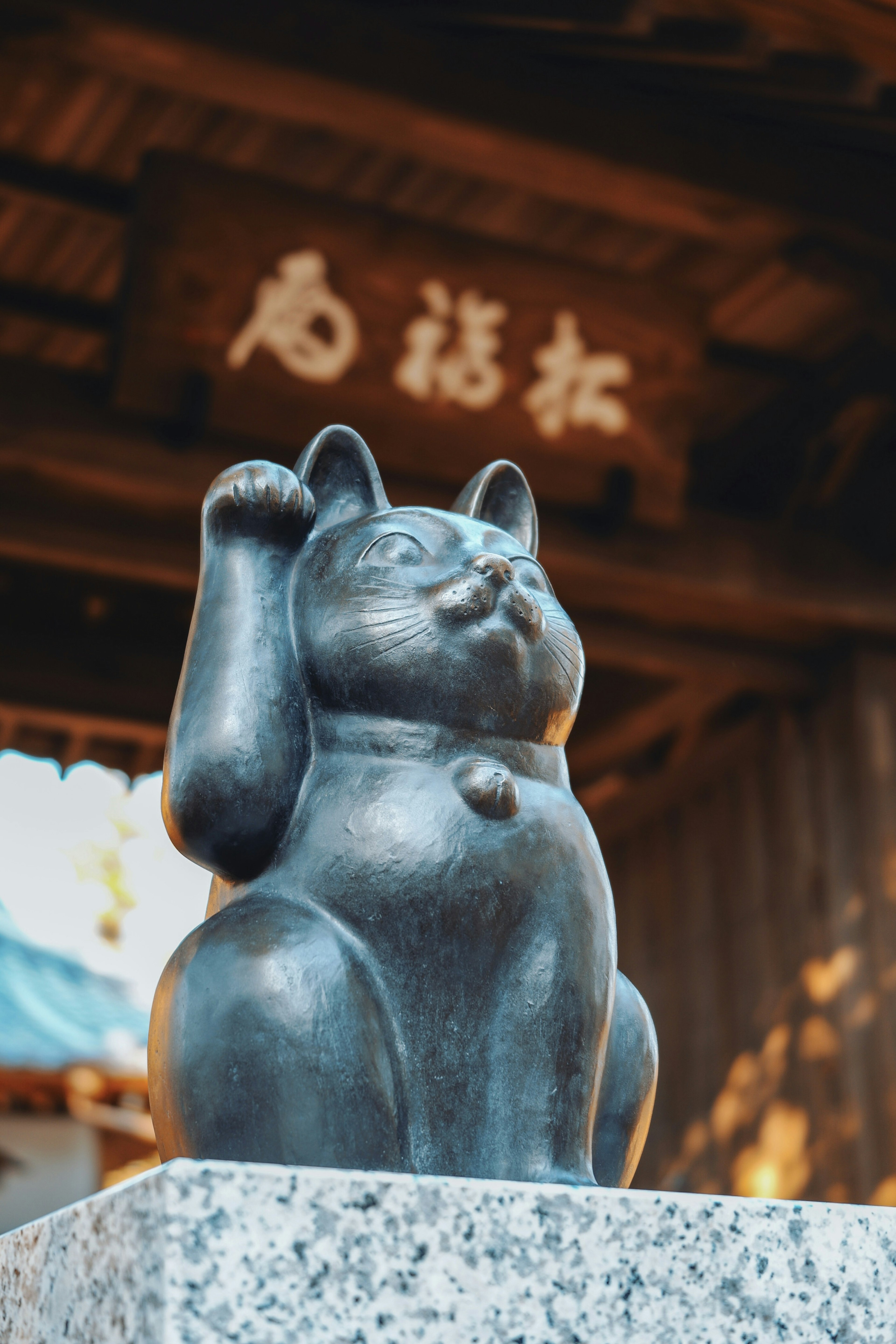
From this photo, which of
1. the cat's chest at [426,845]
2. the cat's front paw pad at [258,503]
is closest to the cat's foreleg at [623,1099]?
the cat's chest at [426,845]

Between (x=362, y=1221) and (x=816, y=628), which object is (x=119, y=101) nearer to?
(x=816, y=628)

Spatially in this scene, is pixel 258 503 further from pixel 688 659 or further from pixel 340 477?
pixel 688 659

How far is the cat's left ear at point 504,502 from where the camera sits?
175cm

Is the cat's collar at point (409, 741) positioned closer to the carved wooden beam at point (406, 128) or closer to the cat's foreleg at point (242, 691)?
the cat's foreleg at point (242, 691)

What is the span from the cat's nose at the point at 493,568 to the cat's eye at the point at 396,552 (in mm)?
→ 59

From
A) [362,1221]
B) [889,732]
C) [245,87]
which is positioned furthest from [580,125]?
[362,1221]

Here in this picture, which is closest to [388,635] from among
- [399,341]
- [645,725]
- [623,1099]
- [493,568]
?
[493,568]

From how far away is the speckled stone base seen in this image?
1.00 meters

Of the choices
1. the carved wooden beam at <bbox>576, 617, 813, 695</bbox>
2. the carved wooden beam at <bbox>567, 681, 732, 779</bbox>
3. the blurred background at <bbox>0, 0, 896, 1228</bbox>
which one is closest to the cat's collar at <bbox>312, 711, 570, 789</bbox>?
the blurred background at <bbox>0, 0, 896, 1228</bbox>

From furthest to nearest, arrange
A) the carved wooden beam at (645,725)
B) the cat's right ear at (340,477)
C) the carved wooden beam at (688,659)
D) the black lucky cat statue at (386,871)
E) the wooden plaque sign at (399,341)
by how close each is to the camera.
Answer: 1. the carved wooden beam at (645,725)
2. the carved wooden beam at (688,659)
3. the wooden plaque sign at (399,341)
4. the cat's right ear at (340,477)
5. the black lucky cat statue at (386,871)

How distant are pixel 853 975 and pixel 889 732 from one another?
831 mm

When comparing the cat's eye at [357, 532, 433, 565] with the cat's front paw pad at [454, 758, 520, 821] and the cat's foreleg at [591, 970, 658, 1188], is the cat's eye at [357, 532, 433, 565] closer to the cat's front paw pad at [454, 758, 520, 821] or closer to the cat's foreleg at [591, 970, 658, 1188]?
the cat's front paw pad at [454, 758, 520, 821]

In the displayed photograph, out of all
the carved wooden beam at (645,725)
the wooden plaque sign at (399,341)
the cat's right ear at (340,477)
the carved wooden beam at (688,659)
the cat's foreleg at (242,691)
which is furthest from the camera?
the carved wooden beam at (645,725)

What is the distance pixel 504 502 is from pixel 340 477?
22 cm
